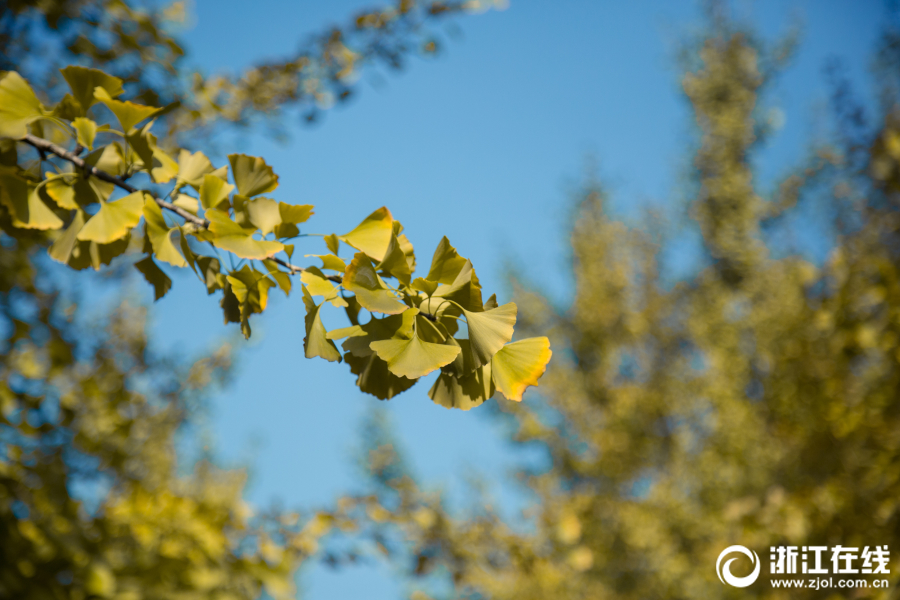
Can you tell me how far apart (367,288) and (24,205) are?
0.38 meters

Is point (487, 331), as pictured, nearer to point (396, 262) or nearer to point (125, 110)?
point (396, 262)

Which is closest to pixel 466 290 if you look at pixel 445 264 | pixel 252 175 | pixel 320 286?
pixel 445 264

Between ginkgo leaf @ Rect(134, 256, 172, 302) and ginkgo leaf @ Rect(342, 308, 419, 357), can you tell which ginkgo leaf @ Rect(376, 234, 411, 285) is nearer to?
ginkgo leaf @ Rect(342, 308, 419, 357)

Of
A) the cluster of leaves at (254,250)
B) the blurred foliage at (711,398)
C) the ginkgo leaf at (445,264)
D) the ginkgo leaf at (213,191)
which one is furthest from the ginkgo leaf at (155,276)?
the blurred foliage at (711,398)

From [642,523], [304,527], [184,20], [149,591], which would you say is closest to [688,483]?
[642,523]

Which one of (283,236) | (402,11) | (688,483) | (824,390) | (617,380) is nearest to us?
(283,236)

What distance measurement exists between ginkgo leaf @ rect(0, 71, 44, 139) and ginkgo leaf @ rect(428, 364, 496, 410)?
483 mm

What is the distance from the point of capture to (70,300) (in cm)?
224

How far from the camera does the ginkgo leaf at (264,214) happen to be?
0.51 meters

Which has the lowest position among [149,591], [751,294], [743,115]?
[149,591]

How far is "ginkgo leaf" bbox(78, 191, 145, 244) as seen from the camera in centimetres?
49

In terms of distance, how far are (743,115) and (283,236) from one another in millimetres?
7464

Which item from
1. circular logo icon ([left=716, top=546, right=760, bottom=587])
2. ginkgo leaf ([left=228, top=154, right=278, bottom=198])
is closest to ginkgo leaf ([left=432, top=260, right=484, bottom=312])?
ginkgo leaf ([left=228, top=154, right=278, bottom=198])

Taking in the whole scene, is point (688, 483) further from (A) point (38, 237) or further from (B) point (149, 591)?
(A) point (38, 237)
